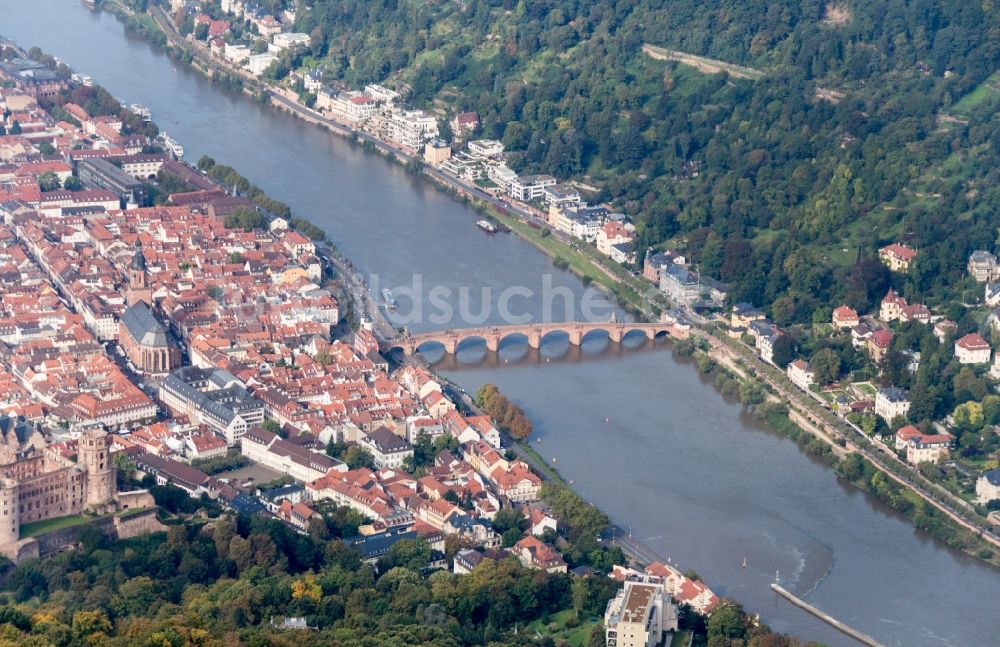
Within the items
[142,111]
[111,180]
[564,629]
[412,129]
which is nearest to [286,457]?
[564,629]

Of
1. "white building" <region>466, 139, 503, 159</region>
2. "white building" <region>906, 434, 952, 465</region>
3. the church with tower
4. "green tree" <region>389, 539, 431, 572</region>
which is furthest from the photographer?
"white building" <region>466, 139, 503, 159</region>

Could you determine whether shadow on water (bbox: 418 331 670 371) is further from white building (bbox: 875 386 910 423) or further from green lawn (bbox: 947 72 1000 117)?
green lawn (bbox: 947 72 1000 117)

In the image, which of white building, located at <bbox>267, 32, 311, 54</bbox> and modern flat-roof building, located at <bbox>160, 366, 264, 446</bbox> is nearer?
modern flat-roof building, located at <bbox>160, 366, 264, 446</bbox>

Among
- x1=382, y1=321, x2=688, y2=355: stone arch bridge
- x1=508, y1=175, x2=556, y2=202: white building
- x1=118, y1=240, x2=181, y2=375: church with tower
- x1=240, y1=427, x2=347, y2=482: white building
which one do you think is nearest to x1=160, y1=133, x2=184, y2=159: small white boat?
x1=508, y1=175, x2=556, y2=202: white building

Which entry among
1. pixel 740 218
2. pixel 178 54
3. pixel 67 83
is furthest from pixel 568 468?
pixel 178 54

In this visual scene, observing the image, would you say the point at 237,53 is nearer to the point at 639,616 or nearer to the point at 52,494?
the point at 52,494

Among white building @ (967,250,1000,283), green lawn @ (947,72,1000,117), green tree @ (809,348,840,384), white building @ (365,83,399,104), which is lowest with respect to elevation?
white building @ (365,83,399,104)

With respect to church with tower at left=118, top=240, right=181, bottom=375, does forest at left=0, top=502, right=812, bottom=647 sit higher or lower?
higher
